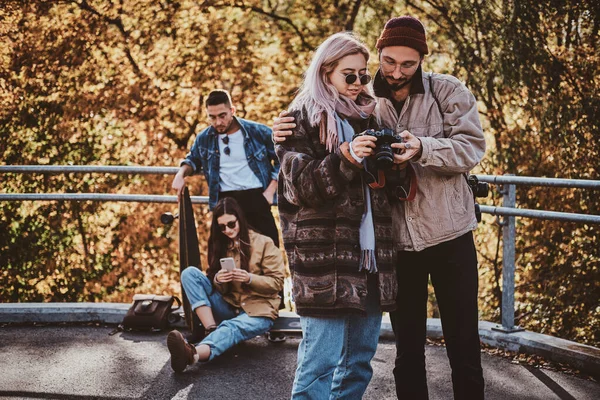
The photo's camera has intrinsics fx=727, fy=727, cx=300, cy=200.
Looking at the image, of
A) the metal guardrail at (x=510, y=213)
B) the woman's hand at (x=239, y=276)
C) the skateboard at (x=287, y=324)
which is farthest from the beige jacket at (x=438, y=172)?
the skateboard at (x=287, y=324)

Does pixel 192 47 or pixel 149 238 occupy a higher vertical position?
pixel 192 47

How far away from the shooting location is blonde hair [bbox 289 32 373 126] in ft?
9.24

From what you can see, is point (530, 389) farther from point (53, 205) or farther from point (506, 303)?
point (53, 205)

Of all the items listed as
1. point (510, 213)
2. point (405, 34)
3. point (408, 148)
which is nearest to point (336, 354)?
point (408, 148)

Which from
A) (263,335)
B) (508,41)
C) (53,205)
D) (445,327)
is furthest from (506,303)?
(53,205)

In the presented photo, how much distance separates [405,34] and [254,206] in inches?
111

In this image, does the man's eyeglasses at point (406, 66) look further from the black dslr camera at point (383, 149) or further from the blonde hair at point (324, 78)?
the black dslr camera at point (383, 149)

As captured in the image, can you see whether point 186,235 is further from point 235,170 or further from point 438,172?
point 438,172

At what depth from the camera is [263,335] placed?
542 centimetres

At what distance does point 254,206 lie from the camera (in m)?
5.57

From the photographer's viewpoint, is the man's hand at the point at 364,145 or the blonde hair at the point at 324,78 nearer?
the man's hand at the point at 364,145

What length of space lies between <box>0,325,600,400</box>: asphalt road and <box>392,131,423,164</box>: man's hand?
186 cm

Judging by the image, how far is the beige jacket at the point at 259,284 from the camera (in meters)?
5.09

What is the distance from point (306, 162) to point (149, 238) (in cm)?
1055
